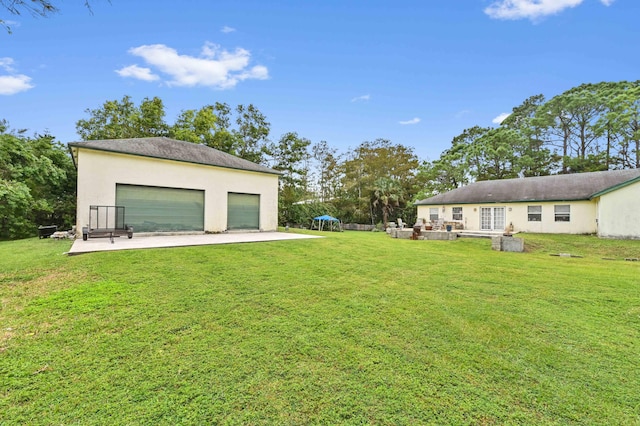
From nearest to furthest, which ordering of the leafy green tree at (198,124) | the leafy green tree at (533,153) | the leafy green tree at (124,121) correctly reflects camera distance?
1. the leafy green tree at (124,121)
2. the leafy green tree at (198,124)
3. the leafy green tree at (533,153)

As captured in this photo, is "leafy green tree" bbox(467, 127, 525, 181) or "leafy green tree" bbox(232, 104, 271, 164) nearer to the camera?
"leafy green tree" bbox(467, 127, 525, 181)

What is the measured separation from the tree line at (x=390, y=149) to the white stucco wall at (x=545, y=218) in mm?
6636

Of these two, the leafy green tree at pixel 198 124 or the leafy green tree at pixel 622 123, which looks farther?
the leafy green tree at pixel 198 124

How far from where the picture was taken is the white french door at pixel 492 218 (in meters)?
18.2

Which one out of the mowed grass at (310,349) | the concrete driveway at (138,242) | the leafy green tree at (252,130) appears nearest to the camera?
the mowed grass at (310,349)

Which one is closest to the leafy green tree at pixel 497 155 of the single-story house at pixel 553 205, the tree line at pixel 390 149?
the tree line at pixel 390 149

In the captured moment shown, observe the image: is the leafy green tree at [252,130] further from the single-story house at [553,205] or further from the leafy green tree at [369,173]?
the single-story house at [553,205]

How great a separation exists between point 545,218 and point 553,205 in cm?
86

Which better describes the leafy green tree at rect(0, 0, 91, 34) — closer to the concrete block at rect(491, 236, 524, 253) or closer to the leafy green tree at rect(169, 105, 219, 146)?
the concrete block at rect(491, 236, 524, 253)

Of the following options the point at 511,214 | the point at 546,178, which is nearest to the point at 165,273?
the point at 511,214

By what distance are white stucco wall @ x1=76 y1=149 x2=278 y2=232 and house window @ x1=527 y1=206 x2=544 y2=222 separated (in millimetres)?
15598

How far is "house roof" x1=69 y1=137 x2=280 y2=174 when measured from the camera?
11143 millimetres

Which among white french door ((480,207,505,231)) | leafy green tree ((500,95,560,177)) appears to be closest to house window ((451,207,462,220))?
white french door ((480,207,505,231))

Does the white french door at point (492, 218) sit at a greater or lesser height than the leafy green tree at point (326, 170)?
lesser
